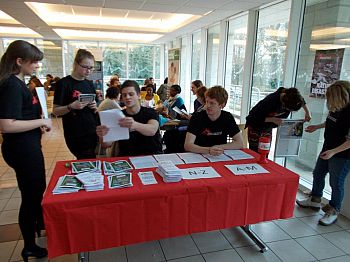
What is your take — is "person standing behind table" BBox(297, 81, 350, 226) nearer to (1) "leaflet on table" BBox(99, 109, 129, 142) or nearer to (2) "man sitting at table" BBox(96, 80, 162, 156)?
(2) "man sitting at table" BBox(96, 80, 162, 156)

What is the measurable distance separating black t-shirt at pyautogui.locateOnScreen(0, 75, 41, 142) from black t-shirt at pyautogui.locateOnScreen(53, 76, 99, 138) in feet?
1.25

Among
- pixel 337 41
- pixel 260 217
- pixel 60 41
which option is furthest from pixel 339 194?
pixel 60 41

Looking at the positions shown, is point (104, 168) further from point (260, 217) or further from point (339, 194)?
point (339, 194)

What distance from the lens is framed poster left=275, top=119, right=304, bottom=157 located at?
9.46 ft

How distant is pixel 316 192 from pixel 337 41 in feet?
5.89

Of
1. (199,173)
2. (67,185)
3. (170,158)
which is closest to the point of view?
(67,185)

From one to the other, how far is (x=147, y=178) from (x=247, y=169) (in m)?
0.73

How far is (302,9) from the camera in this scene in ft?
11.8

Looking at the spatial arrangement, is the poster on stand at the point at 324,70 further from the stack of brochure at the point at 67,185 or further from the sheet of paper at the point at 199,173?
the stack of brochure at the point at 67,185

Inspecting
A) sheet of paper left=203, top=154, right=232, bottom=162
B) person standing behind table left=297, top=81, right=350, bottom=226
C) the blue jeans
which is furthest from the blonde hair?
sheet of paper left=203, top=154, right=232, bottom=162

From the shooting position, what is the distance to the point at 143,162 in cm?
191

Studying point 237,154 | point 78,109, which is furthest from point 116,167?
point 237,154

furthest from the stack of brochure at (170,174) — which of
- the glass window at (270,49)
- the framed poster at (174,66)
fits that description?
the framed poster at (174,66)

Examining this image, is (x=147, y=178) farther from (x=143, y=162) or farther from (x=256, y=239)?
(x=256, y=239)
